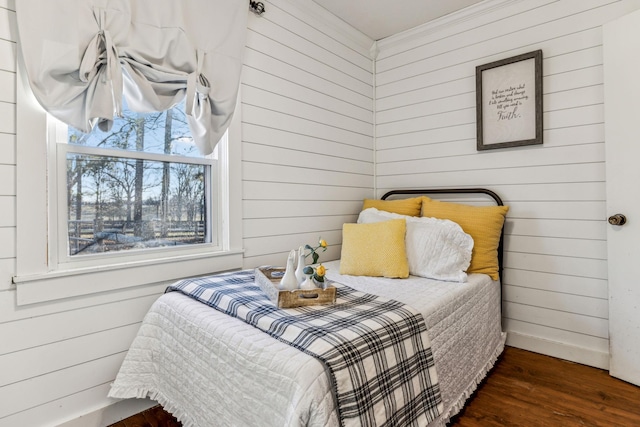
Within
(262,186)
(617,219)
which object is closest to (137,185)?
(262,186)

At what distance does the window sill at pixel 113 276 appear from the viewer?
144 cm

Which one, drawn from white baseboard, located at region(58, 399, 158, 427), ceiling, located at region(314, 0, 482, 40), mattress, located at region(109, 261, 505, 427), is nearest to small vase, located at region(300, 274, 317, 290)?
mattress, located at region(109, 261, 505, 427)

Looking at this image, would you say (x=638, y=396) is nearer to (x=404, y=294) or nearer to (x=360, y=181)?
(x=404, y=294)

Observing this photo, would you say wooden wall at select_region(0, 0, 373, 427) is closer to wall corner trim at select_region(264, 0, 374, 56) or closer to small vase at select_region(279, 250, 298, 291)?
wall corner trim at select_region(264, 0, 374, 56)

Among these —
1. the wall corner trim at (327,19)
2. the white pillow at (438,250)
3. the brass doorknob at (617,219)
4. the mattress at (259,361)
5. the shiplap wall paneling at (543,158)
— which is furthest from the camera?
the wall corner trim at (327,19)

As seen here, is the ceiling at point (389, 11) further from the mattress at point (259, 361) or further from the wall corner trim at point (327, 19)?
the mattress at point (259, 361)

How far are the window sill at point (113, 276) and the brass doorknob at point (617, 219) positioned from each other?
7.08 feet

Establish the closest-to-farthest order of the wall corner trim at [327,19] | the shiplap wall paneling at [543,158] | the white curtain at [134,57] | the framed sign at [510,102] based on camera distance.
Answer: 1. the white curtain at [134,57]
2. the shiplap wall paneling at [543,158]
3. the framed sign at [510,102]
4. the wall corner trim at [327,19]

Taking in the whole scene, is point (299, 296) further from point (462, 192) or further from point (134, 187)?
point (462, 192)

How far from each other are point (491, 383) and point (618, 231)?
1.12 meters

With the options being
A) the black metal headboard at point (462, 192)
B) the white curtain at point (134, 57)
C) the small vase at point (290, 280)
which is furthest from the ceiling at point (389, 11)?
the small vase at point (290, 280)

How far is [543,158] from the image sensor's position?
7.65ft

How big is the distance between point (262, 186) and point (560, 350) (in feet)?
7.28

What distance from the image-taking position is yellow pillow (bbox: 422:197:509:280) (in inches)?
88.7
